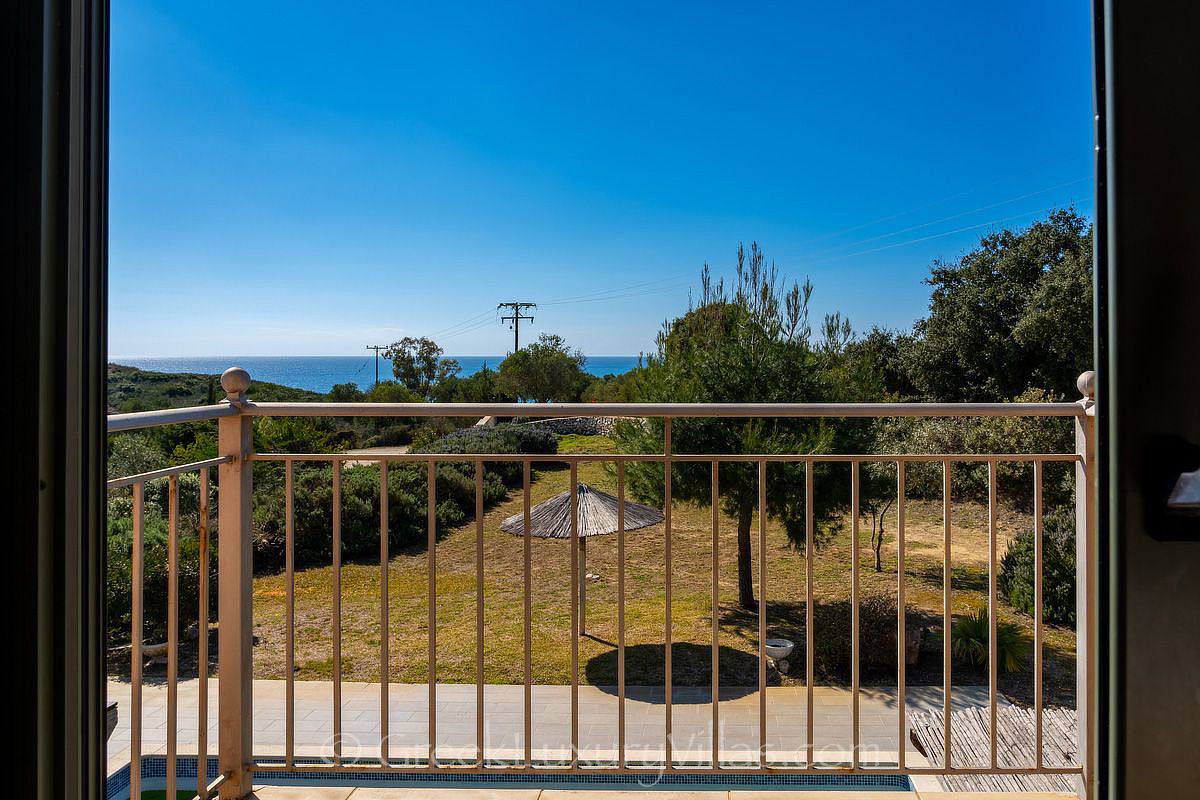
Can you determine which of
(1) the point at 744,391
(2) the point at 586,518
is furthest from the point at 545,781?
(1) the point at 744,391

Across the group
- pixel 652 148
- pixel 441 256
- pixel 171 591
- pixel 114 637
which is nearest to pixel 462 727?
pixel 171 591

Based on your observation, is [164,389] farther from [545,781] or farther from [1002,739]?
[1002,739]

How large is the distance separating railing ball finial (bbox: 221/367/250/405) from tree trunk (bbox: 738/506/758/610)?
20.2ft

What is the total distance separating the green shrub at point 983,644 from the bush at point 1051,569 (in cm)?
59

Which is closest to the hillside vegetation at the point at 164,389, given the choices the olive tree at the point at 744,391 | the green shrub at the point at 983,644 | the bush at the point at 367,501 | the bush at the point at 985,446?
the bush at the point at 367,501

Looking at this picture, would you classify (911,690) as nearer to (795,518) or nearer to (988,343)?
(795,518)

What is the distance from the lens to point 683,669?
20.7 ft

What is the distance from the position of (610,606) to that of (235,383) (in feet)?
23.3

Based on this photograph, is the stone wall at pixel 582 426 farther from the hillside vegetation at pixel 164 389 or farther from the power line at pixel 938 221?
the power line at pixel 938 221

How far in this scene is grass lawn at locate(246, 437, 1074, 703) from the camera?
641cm

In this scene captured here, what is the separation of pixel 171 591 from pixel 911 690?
19.8 feet

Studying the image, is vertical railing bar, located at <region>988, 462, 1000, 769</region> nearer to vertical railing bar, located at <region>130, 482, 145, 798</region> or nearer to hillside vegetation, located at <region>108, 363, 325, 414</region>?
vertical railing bar, located at <region>130, 482, 145, 798</region>
